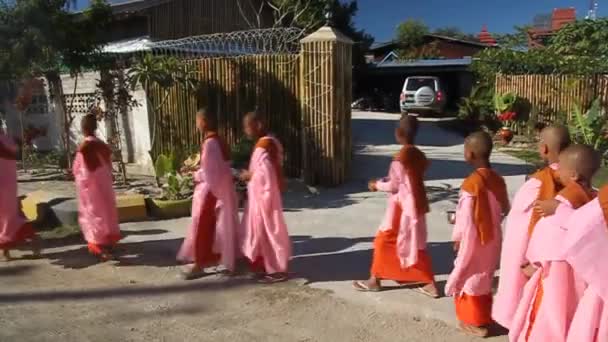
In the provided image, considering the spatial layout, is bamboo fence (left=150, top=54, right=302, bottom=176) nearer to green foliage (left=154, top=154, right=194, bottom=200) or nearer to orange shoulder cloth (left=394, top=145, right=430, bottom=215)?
green foliage (left=154, top=154, right=194, bottom=200)

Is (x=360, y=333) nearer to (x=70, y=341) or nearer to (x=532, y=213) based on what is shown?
(x=532, y=213)

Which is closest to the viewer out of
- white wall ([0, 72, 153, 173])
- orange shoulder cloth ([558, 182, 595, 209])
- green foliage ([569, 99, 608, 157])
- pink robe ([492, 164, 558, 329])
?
orange shoulder cloth ([558, 182, 595, 209])

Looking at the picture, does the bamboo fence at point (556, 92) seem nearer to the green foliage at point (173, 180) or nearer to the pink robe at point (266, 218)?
the green foliage at point (173, 180)

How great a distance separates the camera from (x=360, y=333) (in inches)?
167

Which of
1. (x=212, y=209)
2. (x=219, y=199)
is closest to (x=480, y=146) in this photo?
(x=219, y=199)

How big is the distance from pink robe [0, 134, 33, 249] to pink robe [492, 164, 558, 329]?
16.0 ft

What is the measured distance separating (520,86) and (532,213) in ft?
49.9

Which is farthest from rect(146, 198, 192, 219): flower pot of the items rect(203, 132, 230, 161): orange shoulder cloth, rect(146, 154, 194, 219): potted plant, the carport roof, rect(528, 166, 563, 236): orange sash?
the carport roof

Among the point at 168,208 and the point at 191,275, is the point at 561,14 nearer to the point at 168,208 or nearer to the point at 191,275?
the point at 168,208

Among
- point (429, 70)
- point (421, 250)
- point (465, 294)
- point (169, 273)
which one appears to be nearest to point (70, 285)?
point (169, 273)

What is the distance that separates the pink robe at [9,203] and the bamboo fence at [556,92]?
13277 millimetres

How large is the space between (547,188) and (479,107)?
1563 cm

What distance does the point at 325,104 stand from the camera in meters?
9.04

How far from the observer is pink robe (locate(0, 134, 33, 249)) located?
6051 millimetres
